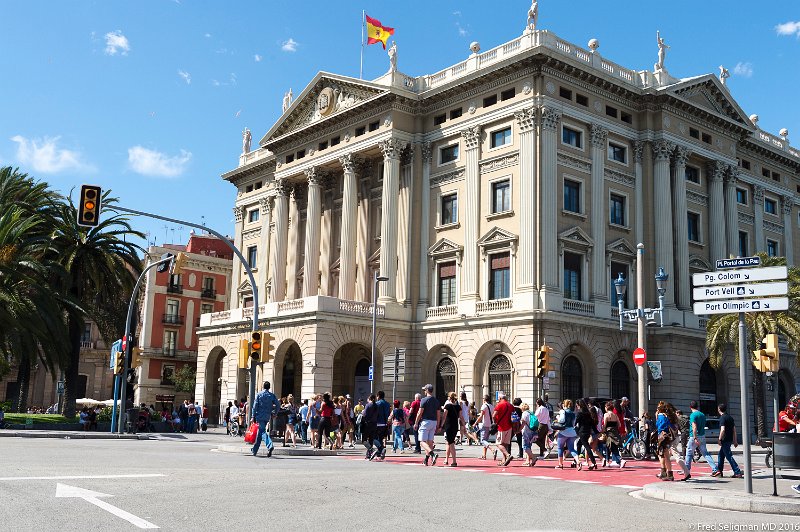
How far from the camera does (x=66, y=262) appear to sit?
4012 centimetres

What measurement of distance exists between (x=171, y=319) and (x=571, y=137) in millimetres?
43655

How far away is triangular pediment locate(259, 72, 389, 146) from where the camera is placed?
47534 mm

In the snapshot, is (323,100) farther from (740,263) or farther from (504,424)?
(740,263)

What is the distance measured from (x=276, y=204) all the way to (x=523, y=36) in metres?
20.4

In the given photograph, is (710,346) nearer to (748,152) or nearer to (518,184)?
(518,184)

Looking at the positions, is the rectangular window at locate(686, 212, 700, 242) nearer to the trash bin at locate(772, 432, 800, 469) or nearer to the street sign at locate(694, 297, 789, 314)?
the trash bin at locate(772, 432, 800, 469)

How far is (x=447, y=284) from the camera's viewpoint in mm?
44344

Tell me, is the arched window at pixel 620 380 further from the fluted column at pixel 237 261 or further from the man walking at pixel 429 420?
the fluted column at pixel 237 261

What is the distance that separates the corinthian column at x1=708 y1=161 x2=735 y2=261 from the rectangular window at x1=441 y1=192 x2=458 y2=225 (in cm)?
1487

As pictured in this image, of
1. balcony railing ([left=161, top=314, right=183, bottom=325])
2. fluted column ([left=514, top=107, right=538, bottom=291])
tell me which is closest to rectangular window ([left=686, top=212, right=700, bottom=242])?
fluted column ([left=514, top=107, right=538, bottom=291])

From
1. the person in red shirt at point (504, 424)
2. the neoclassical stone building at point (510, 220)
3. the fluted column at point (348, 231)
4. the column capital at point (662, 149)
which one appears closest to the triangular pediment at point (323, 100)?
the neoclassical stone building at point (510, 220)

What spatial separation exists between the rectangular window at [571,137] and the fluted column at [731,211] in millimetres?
11642

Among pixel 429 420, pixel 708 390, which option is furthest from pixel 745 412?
pixel 708 390

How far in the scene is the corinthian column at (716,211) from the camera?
4731cm
